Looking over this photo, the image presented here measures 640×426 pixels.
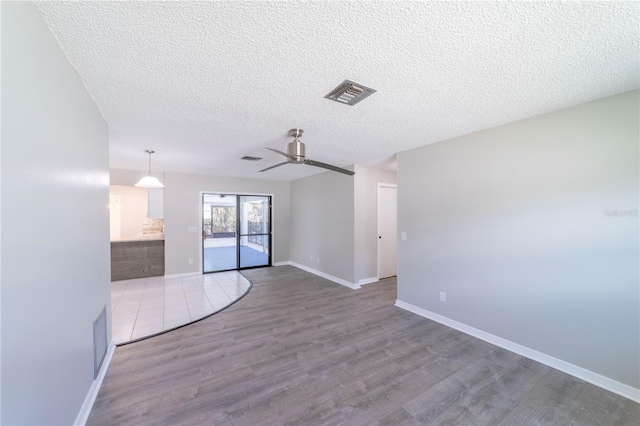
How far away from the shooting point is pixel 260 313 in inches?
141

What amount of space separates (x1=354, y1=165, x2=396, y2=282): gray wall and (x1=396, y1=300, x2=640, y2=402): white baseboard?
166 centimetres

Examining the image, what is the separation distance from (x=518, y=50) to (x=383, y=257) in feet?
14.2

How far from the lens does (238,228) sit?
20.9ft

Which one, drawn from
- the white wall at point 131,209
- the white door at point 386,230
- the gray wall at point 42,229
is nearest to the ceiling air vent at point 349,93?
the gray wall at point 42,229

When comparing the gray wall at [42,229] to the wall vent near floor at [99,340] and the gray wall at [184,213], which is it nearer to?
the wall vent near floor at [99,340]

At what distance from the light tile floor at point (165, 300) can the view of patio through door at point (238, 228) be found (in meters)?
0.77

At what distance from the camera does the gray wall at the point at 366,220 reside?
4762mm

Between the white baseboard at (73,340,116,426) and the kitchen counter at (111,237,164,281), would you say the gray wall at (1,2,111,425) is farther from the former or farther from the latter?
the kitchen counter at (111,237,164,281)

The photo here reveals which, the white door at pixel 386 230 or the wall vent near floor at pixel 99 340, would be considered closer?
the wall vent near floor at pixel 99 340

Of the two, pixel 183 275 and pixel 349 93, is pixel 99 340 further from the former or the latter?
pixel 183 275

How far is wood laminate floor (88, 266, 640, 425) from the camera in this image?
69.6 inches

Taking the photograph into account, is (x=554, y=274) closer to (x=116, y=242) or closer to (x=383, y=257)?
(x=383, y=257)

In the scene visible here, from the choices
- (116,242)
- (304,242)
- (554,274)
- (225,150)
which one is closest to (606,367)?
(554,274)

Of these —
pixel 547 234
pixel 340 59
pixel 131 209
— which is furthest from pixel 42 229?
pixel 131 209
